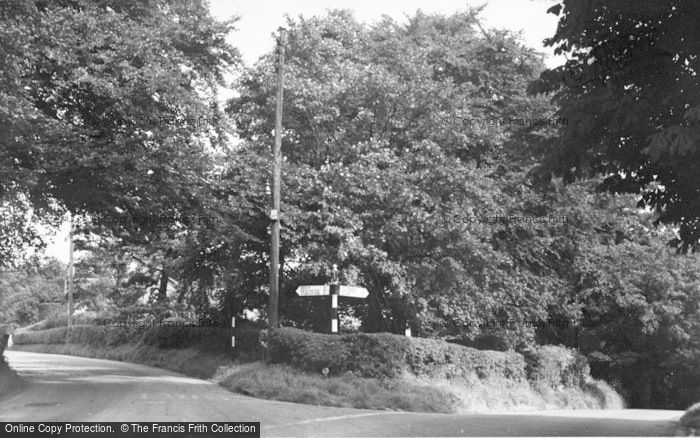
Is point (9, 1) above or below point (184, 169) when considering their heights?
above

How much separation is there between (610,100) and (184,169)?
1181cm

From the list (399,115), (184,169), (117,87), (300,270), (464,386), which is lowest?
(464,386)

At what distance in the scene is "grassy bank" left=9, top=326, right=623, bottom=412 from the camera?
16.6m

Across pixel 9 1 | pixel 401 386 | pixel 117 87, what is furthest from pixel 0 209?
pixel 401 386

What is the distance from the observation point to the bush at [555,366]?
26.1m

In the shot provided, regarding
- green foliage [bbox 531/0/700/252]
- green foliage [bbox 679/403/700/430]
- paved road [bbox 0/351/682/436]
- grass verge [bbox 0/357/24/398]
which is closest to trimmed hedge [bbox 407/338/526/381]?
paved road [bbox 0/351/682/436]

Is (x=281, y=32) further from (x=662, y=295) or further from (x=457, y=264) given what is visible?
(x=662, y=295)

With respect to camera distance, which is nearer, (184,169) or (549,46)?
(549,46)

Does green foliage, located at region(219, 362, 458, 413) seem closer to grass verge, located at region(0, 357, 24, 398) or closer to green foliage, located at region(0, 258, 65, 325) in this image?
grass verge, located at region(0, 357, 24, 398)

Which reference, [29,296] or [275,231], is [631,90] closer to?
[275,231]

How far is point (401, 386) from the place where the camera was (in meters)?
17.0

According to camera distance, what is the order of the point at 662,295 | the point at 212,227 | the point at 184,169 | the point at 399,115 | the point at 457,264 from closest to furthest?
the point at 184,169
the point at 212,227
the point at 457,264
the point at 399,115
the point at 662,295

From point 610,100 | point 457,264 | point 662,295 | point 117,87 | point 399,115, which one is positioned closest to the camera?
point 610,100

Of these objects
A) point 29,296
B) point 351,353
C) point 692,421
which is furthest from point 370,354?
point 29,296
